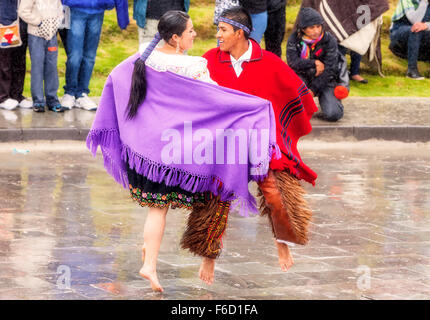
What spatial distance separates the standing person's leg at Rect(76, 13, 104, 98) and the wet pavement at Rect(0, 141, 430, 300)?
2.31 metres

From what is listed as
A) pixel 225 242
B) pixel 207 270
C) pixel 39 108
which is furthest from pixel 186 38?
pixel 39 108

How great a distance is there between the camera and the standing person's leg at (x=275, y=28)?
1414 centimetres

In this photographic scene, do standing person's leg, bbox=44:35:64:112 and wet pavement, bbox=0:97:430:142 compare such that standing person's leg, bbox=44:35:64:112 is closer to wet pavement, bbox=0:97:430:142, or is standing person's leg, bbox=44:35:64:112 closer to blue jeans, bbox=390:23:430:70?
wet pavement, bbox=0:97:430:142

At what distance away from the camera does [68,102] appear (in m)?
13.1

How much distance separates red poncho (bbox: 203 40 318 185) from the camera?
6824 mm

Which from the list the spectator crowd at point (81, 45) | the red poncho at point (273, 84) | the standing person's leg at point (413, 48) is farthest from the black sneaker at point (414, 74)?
the red poncho at point (273, 84)

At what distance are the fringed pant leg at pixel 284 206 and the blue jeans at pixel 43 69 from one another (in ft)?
22.0

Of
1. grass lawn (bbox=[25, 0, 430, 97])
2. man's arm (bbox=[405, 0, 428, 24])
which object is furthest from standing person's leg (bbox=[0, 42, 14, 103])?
man's arm (bbox=[405, 0, 428, 24])

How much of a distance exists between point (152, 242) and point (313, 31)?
6.73m

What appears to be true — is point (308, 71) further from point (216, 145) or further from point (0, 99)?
point (216, 145)

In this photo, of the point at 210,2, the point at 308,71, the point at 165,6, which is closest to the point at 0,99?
the point at 165,6

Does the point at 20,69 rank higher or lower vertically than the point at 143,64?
lower

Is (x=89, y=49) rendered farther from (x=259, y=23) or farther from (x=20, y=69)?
(x=259, y=23)

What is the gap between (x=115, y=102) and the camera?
6.45 metres
